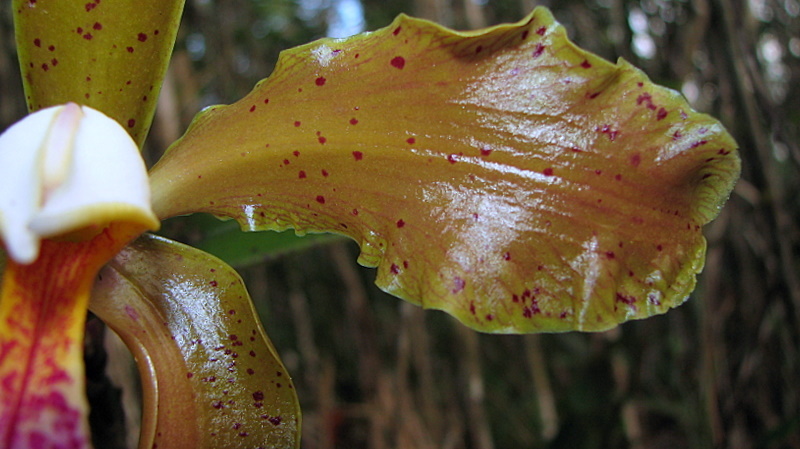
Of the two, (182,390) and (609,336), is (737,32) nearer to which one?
(609,336)

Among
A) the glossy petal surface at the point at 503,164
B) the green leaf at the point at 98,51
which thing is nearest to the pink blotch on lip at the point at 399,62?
the glossy petal surface at the point at 503,164

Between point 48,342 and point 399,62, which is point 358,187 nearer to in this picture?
point 399,62

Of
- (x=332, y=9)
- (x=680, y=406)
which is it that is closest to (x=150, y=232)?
(x=680, y=406)

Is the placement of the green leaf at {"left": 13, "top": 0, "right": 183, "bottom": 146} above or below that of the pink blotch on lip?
above

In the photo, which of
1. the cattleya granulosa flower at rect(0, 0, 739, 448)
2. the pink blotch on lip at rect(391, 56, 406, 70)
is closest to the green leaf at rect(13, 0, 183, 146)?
the cattleya granulosa flower at rect(0, 0, 739, 448)

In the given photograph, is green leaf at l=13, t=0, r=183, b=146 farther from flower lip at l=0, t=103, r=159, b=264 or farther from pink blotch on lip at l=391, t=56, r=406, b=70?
pink blotch on lip at l=391, t=56, r=406, b=70

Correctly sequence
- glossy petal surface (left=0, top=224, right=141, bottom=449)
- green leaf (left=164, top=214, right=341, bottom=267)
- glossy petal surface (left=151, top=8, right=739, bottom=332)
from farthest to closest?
green leaf (left=164, top=214, right=341, bottom=267), glossy petal surface (left=151, top=8, right=739, bottom=332), glossy petal surface (left=0, top=224, right=141, bottom=449)

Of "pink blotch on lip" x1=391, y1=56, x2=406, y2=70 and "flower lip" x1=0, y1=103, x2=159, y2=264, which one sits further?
"pink blotch on lip" x1=391, y1=56, x2=406, y2=70
